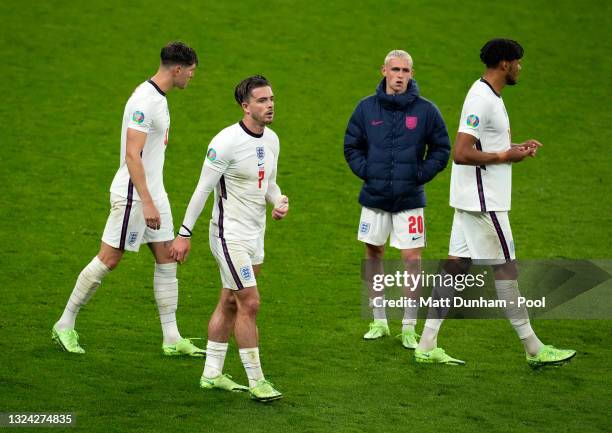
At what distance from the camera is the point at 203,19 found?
18125 mm

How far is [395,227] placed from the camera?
8875 mm

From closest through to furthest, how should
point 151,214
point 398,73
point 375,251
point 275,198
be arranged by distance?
point 275,198, point 151,214, point 398,73, point 375,251

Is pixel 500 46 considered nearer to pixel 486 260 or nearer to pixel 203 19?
pixel 486 260

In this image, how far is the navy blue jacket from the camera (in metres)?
8.77

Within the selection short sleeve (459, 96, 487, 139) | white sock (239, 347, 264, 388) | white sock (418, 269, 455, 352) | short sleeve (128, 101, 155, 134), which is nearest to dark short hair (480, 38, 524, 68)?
short sleeve (459, 96, 487, 139)

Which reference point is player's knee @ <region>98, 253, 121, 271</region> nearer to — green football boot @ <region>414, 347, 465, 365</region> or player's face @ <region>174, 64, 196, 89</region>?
player's face @ <region>174, 64, 196, 89</region>

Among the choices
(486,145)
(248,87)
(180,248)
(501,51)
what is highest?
(501,51)

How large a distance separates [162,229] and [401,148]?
6.43 ft

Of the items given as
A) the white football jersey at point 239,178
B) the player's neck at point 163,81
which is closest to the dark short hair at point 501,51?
the white football jersey at point 239,178

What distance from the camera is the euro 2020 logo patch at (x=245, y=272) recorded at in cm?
743

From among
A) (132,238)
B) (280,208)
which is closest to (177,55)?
(132,238)

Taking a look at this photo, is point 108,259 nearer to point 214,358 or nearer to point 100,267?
point 100,267

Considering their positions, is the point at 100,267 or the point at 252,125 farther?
the point at 100,267

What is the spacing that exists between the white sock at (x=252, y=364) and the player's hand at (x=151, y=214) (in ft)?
4.07
